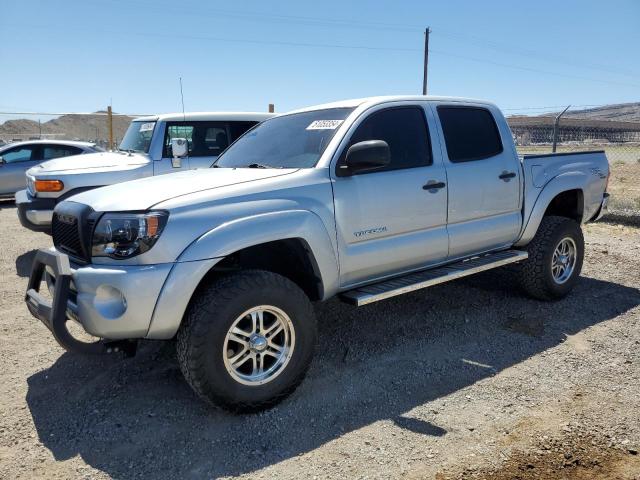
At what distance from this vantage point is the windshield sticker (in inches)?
150

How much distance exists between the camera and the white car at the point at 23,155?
→ 1149cm

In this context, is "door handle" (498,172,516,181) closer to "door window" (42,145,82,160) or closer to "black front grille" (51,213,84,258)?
"black front grille" (51,213,84,258)

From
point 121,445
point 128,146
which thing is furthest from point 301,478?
point 128,146

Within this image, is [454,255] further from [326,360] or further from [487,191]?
[326,360]

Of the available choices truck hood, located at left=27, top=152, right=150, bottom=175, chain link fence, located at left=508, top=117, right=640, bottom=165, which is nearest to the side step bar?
truck hood, located at left=27, top=152, right=150, bottom=175

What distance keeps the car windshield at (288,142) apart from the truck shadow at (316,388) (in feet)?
5.02

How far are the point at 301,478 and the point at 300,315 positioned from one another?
0.98 m

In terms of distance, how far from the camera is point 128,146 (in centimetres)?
785

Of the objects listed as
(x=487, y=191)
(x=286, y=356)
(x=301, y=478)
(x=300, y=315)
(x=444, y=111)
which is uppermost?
(x=444, y=111)

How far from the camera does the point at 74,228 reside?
3.20 meters

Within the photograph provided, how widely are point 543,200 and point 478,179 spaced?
953 millimetres

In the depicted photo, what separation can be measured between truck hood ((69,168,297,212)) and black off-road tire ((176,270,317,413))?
58 centimetres

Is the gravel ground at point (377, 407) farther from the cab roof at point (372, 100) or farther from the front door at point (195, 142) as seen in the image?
the front door at point (195, 142)

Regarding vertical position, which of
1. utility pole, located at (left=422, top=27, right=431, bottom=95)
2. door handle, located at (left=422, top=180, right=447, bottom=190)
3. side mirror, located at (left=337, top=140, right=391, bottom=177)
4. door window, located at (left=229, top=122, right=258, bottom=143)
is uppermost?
utility pole, located at (left=422, top=27, right=431, bottom=95)
